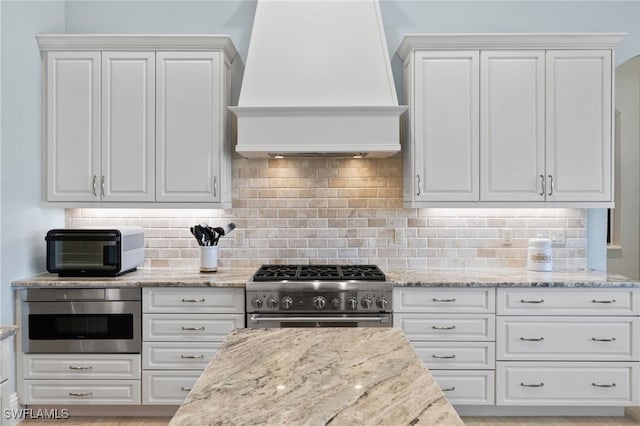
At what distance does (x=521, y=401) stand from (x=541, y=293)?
2.38 feet

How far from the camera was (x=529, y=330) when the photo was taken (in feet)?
10.5

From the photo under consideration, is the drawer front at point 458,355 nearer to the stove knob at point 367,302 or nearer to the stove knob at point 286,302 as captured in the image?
the stove knob at point 367,302

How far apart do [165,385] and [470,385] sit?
2022 mm

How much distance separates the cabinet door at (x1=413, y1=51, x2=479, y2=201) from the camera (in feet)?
11.4

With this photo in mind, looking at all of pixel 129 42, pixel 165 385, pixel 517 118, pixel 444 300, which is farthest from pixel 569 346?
pixel 129 42

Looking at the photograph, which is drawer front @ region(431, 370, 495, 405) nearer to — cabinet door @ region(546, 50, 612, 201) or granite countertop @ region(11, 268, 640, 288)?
granite countertop @ region(11, 268, 640, 288)

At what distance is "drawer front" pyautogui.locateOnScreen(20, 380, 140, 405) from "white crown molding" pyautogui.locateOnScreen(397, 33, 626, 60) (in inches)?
120

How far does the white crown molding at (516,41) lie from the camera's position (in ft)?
11.2

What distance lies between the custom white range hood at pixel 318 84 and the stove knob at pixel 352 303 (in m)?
1.00

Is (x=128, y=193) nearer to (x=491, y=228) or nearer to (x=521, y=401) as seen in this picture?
(x=491, y=228)

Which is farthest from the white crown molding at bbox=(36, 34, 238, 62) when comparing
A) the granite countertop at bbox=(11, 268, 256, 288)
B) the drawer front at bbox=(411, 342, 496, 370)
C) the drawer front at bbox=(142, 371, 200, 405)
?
the drawer front at bbox=(411, 342, 496, 370)

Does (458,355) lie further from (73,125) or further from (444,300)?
(73,125)

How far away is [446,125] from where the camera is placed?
3.47 metres

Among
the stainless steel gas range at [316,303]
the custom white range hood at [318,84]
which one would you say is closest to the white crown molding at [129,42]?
the custom white range hood at [318,84]
